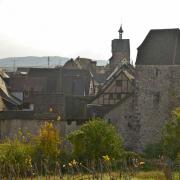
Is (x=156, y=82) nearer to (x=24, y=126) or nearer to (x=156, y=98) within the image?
(x=156, y=98)

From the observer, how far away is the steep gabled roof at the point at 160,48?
40.9 meters

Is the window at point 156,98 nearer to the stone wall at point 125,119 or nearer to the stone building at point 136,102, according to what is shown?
the stone building at point 136,102

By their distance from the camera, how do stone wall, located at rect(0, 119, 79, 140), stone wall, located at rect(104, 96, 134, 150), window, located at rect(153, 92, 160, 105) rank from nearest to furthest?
window, located at rect(153, 92, 160, 105) → stone wall, located at rect(104, 96, 134, 150) → stone wall, located at rect(0, 119, 79, 140)

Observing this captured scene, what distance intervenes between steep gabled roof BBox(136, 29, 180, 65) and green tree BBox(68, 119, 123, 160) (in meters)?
7.41

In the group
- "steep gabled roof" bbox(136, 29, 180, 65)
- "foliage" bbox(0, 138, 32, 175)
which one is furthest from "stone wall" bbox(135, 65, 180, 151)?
"foliage" bbox(0, 138, 32, 175)

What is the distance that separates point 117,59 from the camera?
88875mm

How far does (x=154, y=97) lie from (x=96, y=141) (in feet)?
22.9

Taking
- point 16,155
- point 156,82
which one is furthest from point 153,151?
point 16,155

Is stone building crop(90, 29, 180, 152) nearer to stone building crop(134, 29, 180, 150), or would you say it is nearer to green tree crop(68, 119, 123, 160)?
stone building crop(134, 29, 180, 150)

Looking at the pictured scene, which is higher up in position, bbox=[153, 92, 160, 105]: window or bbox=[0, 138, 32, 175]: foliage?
bbox=[153, 92, 160, 105]: window

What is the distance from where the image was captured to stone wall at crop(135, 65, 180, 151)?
4050 cm

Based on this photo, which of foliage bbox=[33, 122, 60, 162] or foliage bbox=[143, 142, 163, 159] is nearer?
foliage bbox=[33, 122, 60, 162]

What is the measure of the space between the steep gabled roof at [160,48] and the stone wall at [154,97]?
483 mm

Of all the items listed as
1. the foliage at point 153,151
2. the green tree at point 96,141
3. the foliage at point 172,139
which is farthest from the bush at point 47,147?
the foliage at point 172,139
